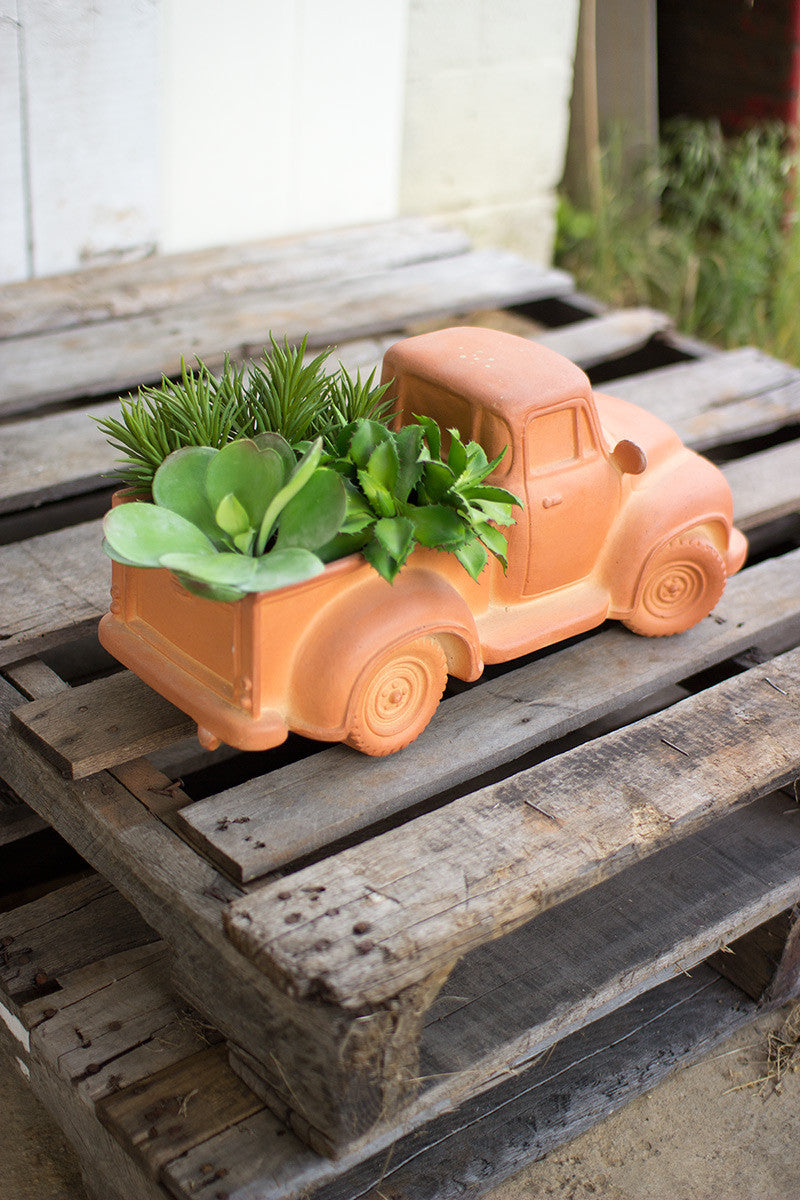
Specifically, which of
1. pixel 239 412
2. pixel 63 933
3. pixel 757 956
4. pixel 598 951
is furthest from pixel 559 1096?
pixel 239 412

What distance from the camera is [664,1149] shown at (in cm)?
200

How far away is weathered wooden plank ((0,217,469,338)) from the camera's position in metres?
3.05

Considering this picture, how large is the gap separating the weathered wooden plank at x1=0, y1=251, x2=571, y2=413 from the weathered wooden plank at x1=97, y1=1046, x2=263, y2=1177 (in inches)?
59.9

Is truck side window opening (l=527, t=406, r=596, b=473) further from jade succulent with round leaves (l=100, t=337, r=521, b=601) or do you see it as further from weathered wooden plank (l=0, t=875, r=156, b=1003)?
weathered wooden plank (l=0, t=875, r=156, b=1003)

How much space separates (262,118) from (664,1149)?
2709 millimetres

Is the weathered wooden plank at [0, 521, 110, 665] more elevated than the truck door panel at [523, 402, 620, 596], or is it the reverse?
the truck door panel at [523, 402, 620, 596]

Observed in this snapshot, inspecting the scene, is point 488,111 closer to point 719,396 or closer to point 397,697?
point 719,396

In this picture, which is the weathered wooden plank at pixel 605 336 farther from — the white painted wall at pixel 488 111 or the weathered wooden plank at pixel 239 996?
the weathered wooden plank at pixel 239 996

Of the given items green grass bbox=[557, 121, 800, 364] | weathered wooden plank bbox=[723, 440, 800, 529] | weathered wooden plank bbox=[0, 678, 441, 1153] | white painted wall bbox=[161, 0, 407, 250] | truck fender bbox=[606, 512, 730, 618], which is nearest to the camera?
weathered wooden plank bbox=[0, 678, 441, 1153]

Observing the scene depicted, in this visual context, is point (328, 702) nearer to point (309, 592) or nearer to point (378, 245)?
point (309, 592)

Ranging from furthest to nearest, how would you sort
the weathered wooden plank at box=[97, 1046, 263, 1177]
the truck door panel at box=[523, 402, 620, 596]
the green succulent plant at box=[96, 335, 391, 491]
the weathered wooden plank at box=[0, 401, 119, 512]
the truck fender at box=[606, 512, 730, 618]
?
the weathered wooden plank at box=[0, 401, 119, 512] < the truck fender at box=[606, 512, 730, 618] < the truck door panel at box=[523, 402, 620, 596] < the green succulent plant at box=[96, 335, 391, 491] < the weathered wooden plank at box=[97, 1046, 263, 1177]

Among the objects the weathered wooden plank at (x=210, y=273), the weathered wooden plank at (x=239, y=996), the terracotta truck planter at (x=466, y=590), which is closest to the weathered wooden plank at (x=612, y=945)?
the weathered wooden plank at (x=239, y=996)

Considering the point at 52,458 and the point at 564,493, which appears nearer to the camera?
the point at 564,493

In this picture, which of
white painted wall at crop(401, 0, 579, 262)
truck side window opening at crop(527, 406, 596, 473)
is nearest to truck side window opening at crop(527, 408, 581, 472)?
truck side window opening at crop(527, 406, 596, 473)
